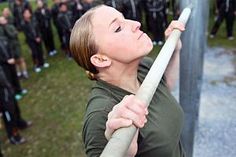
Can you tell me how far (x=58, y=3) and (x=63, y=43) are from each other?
1118mm

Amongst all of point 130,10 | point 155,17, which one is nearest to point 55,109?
point 130,10

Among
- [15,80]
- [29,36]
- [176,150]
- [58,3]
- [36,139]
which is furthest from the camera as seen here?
[58,3]

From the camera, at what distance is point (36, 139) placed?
6.40 meters

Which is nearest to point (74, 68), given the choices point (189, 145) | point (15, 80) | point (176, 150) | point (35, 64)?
point (35, 64)

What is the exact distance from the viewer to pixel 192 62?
2.56 m

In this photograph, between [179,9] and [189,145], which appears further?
[189,145]

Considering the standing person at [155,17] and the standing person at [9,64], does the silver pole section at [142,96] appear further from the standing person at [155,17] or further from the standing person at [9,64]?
the standing person at [155,17]

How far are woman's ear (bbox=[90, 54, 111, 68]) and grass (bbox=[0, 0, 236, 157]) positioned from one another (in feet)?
13.9

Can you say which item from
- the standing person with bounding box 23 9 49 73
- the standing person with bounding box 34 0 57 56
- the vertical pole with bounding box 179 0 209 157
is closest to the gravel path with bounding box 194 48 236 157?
the vertical pole with bounding box 179 0 209 157

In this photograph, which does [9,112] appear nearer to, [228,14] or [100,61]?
[100,61]

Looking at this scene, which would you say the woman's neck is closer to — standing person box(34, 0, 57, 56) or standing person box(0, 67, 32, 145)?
standing person box(0, 67, 32, 145)

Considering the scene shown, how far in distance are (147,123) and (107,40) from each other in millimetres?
367

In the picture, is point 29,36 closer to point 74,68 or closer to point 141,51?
point 74,68

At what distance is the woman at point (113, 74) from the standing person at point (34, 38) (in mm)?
8056
